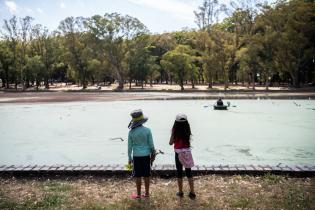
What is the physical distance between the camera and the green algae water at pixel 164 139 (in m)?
10.8

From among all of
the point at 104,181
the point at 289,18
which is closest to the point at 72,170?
the point at 104,181

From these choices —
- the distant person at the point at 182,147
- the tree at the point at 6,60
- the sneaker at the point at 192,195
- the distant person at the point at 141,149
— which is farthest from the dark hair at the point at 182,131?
the tree at the point at 6,60

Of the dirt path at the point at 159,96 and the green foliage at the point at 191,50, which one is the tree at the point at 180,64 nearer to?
the green foliage at the point at 191,50

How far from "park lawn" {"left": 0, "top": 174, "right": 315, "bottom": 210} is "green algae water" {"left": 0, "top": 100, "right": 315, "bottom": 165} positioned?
2454 mm

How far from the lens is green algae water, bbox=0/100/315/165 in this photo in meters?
10.8

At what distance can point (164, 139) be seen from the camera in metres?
13.8

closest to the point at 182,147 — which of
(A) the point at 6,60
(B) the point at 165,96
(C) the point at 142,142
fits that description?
(C) the point at 142,142

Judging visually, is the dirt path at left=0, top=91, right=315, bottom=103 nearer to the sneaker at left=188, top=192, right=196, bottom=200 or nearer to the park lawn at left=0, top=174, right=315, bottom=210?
the park lawn at left=0, top=174, right=315, bottom=210

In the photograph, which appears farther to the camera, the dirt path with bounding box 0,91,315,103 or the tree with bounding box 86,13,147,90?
the tree with bounding box 86,13,147,90

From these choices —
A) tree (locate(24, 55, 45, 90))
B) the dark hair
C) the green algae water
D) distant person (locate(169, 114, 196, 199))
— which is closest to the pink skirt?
distant person (locate(169, 114, 196, 199))

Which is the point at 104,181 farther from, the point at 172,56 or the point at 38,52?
the point at 38,52

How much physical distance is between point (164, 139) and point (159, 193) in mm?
6809

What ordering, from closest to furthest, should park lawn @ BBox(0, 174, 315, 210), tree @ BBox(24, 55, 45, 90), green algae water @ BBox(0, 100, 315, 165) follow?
park lawn @ BBox(0, 174, 315, 210), green algae water @ BBox(0, 100, 315, 165), tree @ BBox(24, 55, 45, 90)

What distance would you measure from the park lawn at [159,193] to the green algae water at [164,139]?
2.45 metres
